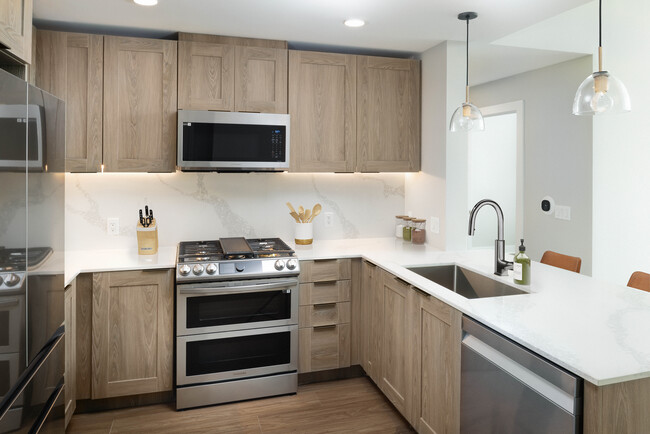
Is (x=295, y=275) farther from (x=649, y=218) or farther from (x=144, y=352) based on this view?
(x=649, y=218)

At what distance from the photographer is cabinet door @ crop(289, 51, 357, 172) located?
3354mm

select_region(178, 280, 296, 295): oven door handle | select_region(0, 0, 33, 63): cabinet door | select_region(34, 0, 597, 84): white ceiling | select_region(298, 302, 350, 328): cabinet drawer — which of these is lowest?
select_region(298, 302, 350, 328): cabinet drawer

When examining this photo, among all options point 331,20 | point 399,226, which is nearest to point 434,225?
point 399,226

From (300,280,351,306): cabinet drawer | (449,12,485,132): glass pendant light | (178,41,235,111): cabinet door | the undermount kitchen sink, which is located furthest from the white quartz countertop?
(178,41,235,111): cabinet door

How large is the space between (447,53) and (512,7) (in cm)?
71

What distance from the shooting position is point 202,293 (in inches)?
112

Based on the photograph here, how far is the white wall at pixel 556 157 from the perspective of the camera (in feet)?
12.4

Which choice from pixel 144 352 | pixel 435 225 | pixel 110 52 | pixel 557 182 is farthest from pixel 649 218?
pixel 110 52

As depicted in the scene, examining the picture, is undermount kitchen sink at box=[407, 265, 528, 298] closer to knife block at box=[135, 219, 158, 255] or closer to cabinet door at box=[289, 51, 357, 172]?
cabinet door at box=[289, 51, 357, 172]

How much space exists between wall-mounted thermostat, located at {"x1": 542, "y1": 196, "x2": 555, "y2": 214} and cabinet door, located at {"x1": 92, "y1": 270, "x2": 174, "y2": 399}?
314 centimetres

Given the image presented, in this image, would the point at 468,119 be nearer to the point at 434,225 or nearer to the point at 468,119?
the point at 468,119

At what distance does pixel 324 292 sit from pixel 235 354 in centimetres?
69

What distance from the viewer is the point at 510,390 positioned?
5.63 ft

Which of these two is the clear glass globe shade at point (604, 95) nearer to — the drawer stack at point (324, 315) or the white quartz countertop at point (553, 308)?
the white quartz countertop at point (553, 308)
